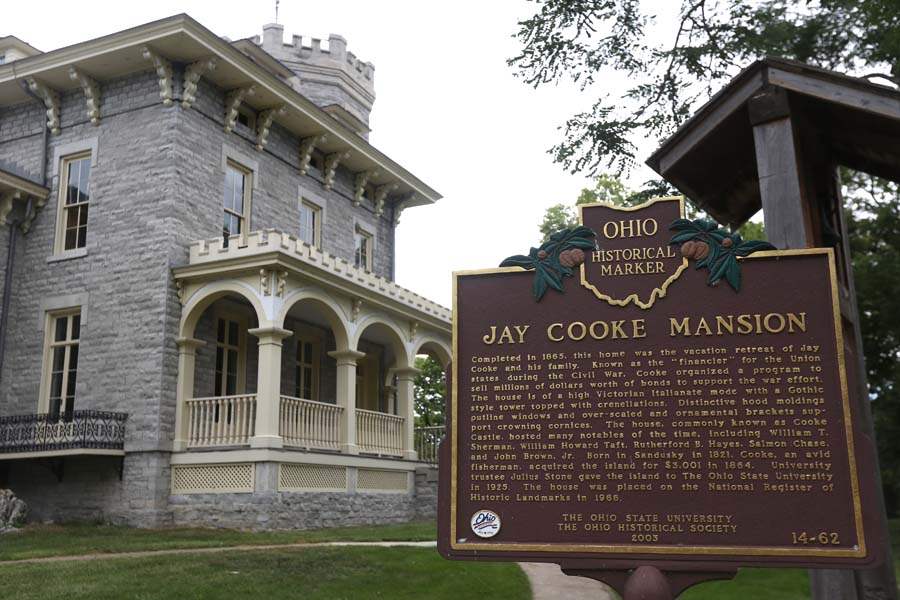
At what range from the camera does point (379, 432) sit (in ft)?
68.7

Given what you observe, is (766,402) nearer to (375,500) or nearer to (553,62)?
(553,62)

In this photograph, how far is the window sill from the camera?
61.9ft

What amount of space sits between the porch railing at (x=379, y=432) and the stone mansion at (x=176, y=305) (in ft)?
0.20

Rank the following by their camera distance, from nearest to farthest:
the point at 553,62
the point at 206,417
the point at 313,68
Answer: the point at 553,62 → the point at 206,417 → the point at 313,68

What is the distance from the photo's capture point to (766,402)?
4812 mm

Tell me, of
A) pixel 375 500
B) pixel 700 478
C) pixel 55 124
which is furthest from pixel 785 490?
pixel 55 124

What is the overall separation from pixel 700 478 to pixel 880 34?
12.6m

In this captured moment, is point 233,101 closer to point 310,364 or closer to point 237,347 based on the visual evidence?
point 237,347

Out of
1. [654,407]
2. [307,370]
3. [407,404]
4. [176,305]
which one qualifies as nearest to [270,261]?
[176,305]

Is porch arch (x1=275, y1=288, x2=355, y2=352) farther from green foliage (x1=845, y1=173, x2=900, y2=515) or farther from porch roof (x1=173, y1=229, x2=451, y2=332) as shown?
green foliage (x1=845, y1=173, x2=900, y2=515)

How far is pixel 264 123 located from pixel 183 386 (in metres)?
7.06

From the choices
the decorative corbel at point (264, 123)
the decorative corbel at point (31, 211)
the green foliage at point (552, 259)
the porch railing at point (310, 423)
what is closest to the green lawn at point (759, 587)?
the green foliage at point (552, 259)

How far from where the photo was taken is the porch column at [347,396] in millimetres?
19172

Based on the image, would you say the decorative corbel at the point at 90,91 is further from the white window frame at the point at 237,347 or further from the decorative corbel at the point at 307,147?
the white window frame at the point at 237,347
